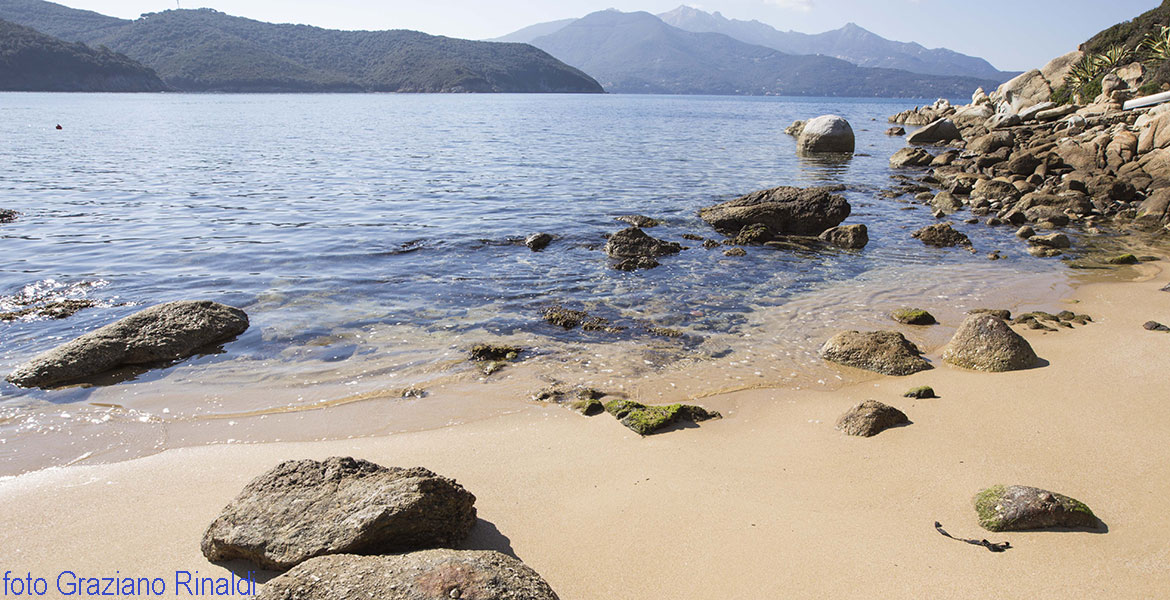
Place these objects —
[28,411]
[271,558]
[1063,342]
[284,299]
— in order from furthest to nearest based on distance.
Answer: [284,299] → [1063,342] → [28,411] → [271,558]

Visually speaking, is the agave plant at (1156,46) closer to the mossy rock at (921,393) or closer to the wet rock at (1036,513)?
the mossy rock at (921,393)

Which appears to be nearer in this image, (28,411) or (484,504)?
(484,504)

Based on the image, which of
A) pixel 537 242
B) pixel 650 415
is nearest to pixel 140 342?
pixel 650 415

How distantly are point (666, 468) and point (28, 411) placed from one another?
6.08 meters

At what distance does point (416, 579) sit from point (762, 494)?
2.72 m

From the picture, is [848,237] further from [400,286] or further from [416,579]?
[416,579]

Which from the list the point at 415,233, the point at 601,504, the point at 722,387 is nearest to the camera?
the point at 601,504

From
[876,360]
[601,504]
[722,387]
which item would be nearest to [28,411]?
[601,504]

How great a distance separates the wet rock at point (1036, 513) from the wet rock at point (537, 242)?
10429 millimetres

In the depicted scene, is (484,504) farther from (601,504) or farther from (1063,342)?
(1063,342)

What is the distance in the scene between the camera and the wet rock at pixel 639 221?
16156 mm

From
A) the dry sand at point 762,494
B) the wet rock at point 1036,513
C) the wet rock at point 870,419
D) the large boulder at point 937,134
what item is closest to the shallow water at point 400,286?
the dry sand at point 762,494

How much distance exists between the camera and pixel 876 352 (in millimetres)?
7574

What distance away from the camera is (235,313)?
28.9ft
